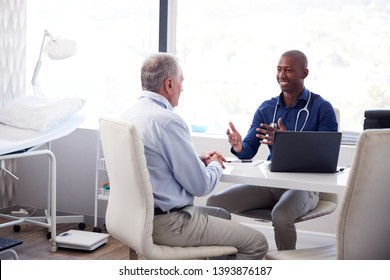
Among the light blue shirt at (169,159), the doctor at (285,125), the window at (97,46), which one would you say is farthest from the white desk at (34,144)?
the light blue shirt at (169,159)

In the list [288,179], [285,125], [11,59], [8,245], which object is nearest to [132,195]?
[288,179]

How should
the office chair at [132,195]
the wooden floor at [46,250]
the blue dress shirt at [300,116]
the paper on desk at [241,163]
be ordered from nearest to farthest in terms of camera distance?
1. the office chair at [132,195]
2. the paper on desk at [241,163]
3. the blue dress shirt at [300,116]
4. the wooden floor at [46,250]

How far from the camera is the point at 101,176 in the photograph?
14.6ft

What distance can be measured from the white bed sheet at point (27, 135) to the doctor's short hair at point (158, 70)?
1311 mm

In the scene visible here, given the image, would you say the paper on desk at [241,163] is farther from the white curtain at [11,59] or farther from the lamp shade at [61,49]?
the white curtain at [11,59]

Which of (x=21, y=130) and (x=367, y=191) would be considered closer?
(x=367, y=191)

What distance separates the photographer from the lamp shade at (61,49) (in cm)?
409

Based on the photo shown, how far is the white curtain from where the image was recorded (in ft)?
14.7

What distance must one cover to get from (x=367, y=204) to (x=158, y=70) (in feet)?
3.18

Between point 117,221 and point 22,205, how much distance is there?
2504 millimetres

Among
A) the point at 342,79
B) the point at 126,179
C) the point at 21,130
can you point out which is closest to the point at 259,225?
the point at 342,79
